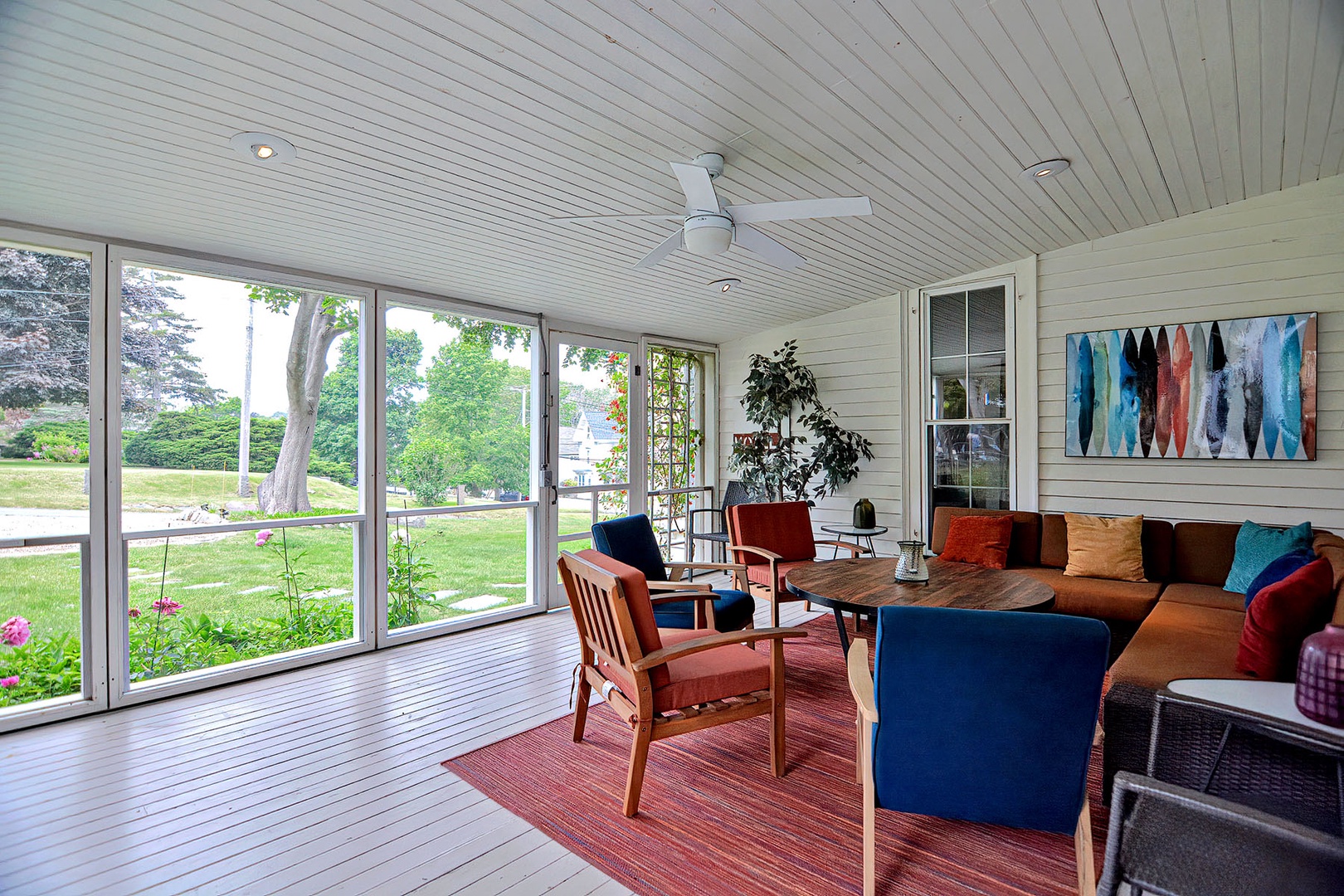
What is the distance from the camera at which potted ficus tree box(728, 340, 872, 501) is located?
19.5 ft

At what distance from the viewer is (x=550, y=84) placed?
2455 millimetres

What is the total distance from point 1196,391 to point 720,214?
12.2 ft

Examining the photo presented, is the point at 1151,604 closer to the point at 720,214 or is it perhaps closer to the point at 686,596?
the point at 686,596

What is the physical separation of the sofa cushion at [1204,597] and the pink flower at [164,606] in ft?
19.5

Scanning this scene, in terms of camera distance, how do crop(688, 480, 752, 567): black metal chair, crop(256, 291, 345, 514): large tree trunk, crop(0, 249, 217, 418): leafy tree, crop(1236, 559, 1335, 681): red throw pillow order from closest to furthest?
crop(1236, 559, 1335, 681): red throw pillow < crop(0, 249, 217, 418): leafy tree < crop(256, 291, 345, 514): large tree trunk < crop(688, 480, 752, 567): black metal chair

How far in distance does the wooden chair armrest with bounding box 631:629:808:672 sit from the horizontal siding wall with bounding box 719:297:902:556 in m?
3.38

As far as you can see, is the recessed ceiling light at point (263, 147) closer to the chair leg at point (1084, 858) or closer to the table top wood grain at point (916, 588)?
the table top wood grain at point (916, 588)

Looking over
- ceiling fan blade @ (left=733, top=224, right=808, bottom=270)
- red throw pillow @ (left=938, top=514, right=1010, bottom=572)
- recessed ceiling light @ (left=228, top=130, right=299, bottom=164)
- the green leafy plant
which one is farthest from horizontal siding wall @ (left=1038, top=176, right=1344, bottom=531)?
recessed ceiling light @ (left=228, top=130, right=299, bottom=164)

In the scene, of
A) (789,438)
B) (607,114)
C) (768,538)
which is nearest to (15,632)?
(607,114)

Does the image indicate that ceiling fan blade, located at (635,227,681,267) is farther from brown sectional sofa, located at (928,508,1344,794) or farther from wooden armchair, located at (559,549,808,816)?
brown sectional sofa, located at (928,508,1344,794)

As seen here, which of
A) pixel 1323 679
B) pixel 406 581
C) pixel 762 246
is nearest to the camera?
pixel 1323 679

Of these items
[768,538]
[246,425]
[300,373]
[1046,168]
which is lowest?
[768,538]

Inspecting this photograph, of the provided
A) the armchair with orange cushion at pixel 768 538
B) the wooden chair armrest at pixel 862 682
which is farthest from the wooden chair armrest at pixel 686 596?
the wooden chair armrest at pixel 862 682

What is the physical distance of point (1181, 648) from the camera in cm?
292
